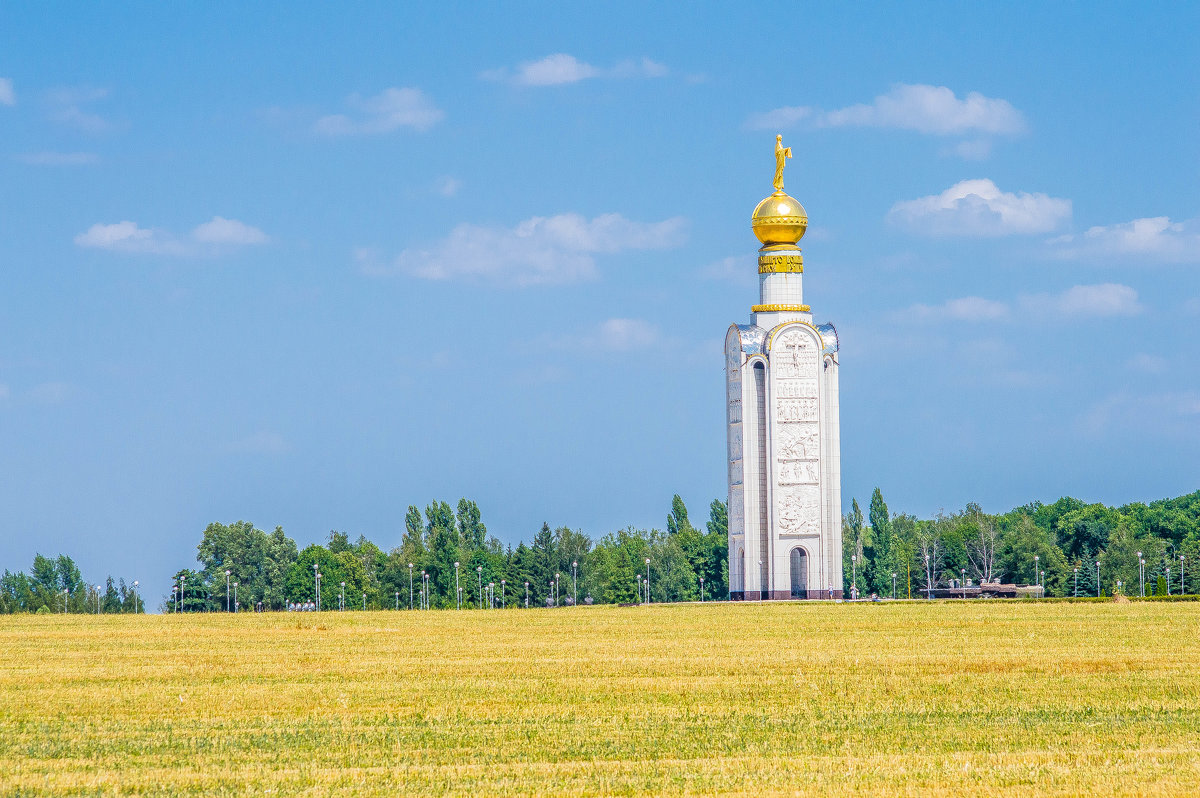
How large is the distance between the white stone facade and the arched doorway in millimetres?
54

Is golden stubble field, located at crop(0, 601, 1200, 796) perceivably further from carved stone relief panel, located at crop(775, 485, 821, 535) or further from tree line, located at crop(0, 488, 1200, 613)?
tree line, located at crop(0, 488, 1200, 613)

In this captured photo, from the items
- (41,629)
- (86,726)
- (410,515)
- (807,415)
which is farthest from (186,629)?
(410,515)

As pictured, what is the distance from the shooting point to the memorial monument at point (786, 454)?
85.9 meters

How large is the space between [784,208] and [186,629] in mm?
52572

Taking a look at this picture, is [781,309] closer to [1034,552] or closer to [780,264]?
[780,264]

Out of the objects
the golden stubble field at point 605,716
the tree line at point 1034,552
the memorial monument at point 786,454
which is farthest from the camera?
the tree line at point 1034,552

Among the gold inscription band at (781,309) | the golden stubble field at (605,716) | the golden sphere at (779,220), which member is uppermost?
the golden sphere at (779,220)

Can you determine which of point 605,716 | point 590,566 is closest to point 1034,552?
point 590,566

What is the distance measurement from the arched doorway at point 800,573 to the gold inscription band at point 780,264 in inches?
594

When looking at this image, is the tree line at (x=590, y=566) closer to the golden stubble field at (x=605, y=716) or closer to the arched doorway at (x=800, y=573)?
the arched doorway at (x=800, y=573)

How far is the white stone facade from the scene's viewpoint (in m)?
85.9

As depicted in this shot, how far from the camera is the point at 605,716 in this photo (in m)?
19.8

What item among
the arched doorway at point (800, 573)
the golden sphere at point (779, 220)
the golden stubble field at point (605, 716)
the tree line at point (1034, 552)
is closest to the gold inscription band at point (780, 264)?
the golden sphere at point (779, 220)

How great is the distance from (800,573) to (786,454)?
21.5ft
